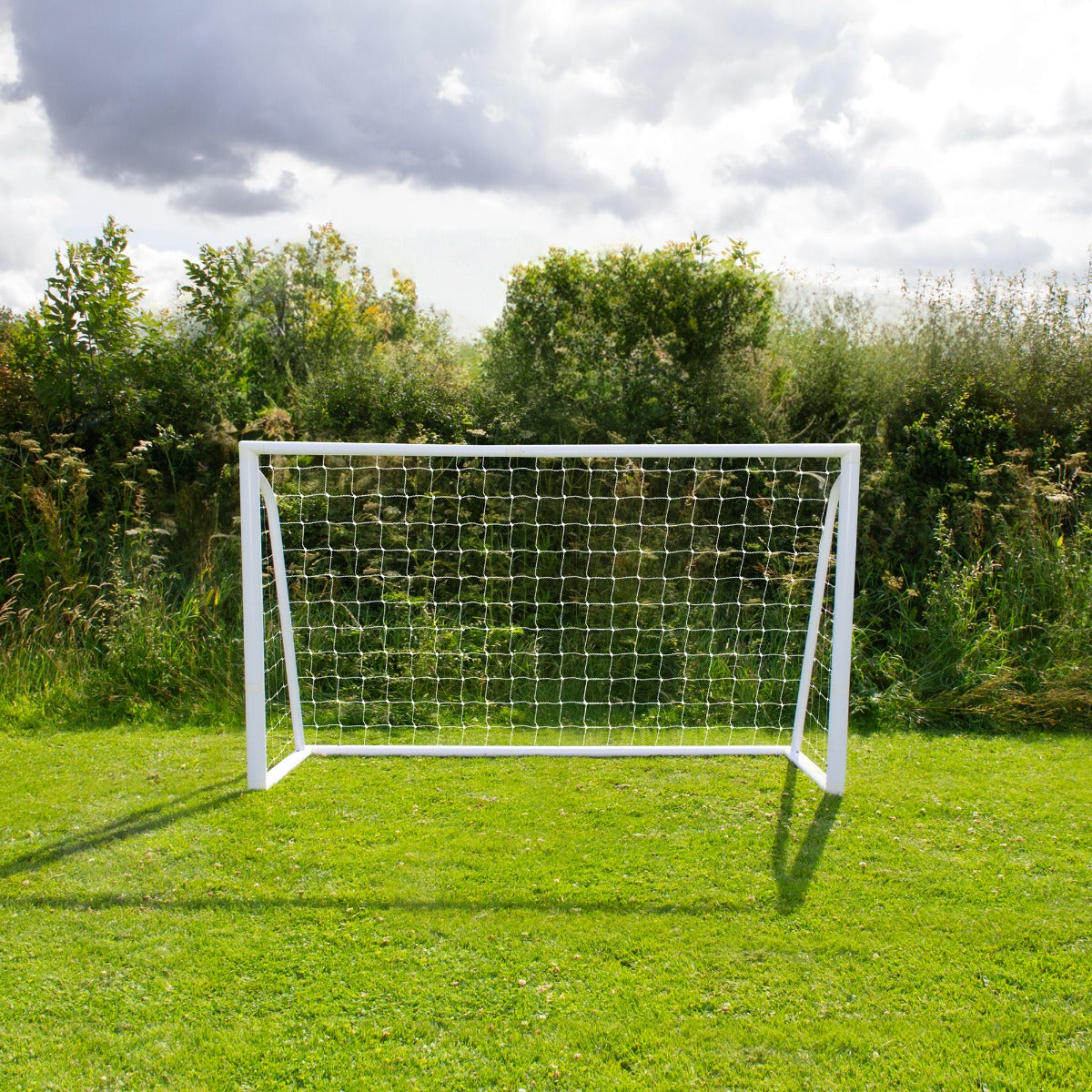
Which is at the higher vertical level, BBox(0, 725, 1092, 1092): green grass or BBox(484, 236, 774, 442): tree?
BBox(484, 236, 774, 442): tree

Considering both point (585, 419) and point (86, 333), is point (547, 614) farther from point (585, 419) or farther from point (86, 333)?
point (86, 333)

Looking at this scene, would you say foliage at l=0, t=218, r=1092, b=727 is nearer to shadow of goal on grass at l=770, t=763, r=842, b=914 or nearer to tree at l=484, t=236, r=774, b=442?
tree at l=484, t=236, r=774, b=442

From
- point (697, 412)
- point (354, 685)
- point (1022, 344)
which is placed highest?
point (1022, 344)

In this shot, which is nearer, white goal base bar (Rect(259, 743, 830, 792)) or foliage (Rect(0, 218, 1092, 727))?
white goal base bar (Rect(259, 743, 830, 792))

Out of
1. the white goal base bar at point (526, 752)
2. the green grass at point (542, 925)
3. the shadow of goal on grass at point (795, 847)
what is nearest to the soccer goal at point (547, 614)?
the white goal base bar at point (526, 752)

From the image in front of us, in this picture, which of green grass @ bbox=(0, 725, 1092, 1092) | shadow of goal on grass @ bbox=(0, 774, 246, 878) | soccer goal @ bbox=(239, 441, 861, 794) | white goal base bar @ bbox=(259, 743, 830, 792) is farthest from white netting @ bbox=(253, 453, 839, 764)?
green grass @ bbox=(0, 725, 1092, 1092)

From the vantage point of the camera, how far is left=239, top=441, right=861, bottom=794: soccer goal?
17.8 ft

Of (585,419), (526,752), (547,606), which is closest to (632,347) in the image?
(585,419)

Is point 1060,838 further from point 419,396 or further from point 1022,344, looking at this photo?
point 419,396

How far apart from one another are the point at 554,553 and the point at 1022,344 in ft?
14.3

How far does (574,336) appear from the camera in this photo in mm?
7516

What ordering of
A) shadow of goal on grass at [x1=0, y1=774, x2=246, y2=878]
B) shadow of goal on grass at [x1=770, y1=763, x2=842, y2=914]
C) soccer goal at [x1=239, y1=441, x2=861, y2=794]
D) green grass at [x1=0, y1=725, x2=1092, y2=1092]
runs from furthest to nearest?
soccer goal at [x1=239, y1=441, x2=861, y2=794] → shadow of goal on grass at [x1=0, y1=774, x2=246, y2=878] → shadow of goal on grass at [x1=770, y1=763, x2=842, y2=914] → green grass at [x1=0, y1=725, x2=1092, y2=1092]

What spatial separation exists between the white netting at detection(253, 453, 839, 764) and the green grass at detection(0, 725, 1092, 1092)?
0.90 meters

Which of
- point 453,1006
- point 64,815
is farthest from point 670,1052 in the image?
point 64,815
